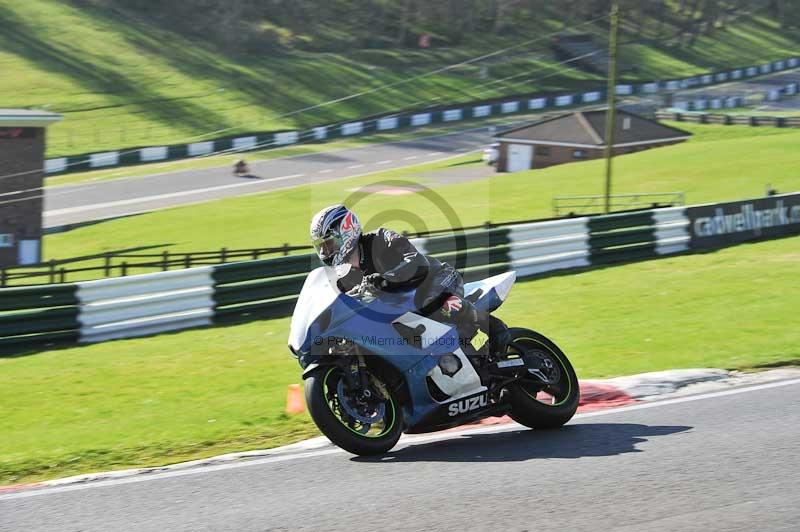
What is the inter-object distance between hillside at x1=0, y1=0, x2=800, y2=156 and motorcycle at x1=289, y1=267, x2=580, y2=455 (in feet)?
159

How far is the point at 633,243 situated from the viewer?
20078mm

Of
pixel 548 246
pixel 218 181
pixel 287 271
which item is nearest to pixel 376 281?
pixel 287 271

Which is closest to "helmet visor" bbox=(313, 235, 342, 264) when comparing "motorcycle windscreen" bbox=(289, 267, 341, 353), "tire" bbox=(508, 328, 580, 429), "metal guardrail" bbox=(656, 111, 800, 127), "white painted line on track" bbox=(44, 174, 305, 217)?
"motorcycle windscreen" bbox=(289, 267, 341, 353)

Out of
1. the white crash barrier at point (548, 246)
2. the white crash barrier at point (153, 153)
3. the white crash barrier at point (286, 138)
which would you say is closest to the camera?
the white crash barrier at point (548, 246)

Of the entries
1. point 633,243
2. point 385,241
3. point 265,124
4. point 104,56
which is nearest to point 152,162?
point 265,124

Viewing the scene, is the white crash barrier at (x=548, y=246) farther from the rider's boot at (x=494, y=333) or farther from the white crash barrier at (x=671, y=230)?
the rider's boot at (x=494, y=333)

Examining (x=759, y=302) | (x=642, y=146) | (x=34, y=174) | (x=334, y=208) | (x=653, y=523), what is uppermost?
(x=642, y=146)

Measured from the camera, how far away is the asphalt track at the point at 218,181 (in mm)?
43688

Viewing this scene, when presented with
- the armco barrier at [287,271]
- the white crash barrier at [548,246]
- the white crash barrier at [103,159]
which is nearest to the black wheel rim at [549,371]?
the armco barrier at [287,271]

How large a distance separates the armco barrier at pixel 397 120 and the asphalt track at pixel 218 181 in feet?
12.0

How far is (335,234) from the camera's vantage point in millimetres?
7426

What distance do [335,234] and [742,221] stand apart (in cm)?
1643

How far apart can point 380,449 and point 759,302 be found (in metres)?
9.01

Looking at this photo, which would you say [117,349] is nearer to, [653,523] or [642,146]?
[653,523]
